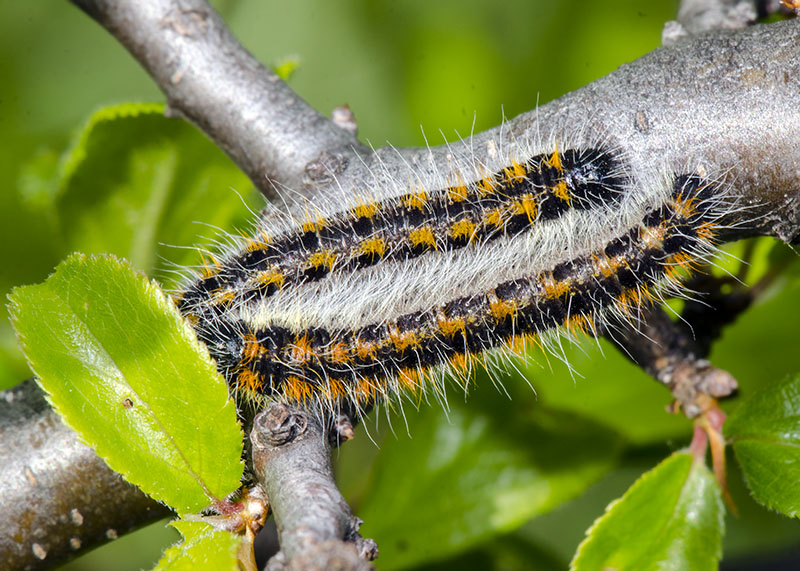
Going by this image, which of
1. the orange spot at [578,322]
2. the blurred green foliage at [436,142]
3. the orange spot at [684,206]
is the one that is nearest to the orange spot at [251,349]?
the blurred green foliage at [436,142]

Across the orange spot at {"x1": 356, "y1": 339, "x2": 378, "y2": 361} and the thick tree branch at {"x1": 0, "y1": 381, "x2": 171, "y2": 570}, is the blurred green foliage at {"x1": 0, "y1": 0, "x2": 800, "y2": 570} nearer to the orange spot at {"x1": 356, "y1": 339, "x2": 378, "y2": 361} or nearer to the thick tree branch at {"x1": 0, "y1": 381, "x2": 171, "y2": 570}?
the orange spot at {"x1": 356, "y1": 339, "x2": 378, "y2": 361}

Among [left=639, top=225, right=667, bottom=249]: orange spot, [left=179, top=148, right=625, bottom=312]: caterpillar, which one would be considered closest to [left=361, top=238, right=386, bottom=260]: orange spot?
[left=179, top=148, right=625, bottom=312]: caterpillar

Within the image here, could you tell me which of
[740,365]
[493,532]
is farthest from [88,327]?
[740,365]

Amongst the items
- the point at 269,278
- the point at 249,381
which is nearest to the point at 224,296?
the point at 269,278

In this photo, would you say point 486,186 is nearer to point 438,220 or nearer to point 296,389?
point 438,220

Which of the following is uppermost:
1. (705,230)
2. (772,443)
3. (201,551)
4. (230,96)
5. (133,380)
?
(230,96)

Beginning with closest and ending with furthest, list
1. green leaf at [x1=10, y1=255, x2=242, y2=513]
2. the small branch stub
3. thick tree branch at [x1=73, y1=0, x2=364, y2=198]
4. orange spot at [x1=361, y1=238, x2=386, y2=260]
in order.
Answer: the small branch stub < green leaf at [x1=10, y1=255, x2=242, y2=513] < orange spot at [x1=361, y1=238, x2=386, y2=260] < thick tree branch at [x1=73, y1=0, x2=364, y2=198]
